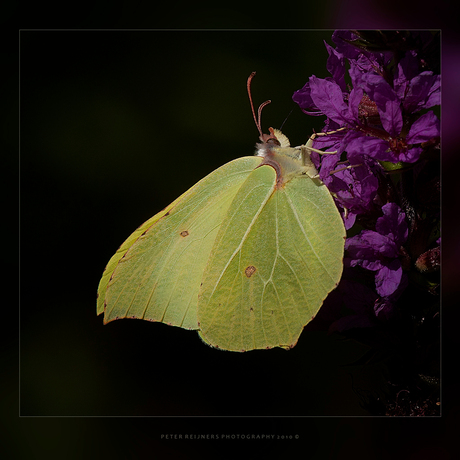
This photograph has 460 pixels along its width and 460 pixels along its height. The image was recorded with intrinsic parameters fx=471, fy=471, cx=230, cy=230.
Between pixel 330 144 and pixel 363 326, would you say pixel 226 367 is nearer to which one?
pixel 363 326

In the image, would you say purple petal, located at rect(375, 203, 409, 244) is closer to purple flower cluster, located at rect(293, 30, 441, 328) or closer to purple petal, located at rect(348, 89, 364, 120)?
purple flower cluster, located at rect(293, 30, 441, 328)

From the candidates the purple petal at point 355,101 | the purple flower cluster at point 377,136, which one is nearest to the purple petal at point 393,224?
the purple flower cluster at point 377,136

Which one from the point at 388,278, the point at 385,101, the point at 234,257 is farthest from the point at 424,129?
the point at 234,257

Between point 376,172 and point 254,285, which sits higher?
point 376,172

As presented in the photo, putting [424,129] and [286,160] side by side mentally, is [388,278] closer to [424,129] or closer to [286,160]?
[424,129]

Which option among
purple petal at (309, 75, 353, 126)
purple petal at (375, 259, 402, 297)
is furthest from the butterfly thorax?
purple petal at (375, 259, 402, 297)
